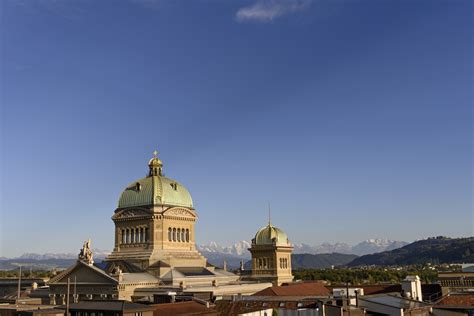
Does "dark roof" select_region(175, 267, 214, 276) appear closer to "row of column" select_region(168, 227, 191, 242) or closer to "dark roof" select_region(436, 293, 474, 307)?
"row of column" select_region(168, 227, 191, 242)

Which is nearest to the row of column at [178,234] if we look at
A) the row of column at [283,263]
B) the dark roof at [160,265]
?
the dark roof at [160,265]

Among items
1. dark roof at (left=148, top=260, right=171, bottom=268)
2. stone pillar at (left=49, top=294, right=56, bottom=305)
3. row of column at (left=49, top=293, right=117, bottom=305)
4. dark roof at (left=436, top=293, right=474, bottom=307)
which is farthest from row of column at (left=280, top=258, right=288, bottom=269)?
stone pillar at (left=49, top=294, right=56, bottom=305)

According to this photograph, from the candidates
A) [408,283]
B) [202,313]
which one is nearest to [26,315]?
[202,313]

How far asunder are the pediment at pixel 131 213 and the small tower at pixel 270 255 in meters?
30.6

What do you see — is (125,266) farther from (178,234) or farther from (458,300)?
(458,300)

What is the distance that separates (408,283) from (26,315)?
193 ft

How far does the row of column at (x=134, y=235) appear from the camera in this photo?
112 metres

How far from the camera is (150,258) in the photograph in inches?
4213

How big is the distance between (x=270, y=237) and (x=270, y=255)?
3919 millimetres

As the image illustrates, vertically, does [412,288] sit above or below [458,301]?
above

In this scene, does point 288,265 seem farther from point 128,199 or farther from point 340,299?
point 340,299

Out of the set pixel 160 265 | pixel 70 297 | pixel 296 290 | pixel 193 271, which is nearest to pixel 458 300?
pixel 296 290

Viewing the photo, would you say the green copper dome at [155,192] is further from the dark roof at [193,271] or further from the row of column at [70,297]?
the row of column at [70,297]

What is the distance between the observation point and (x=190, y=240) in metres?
117
